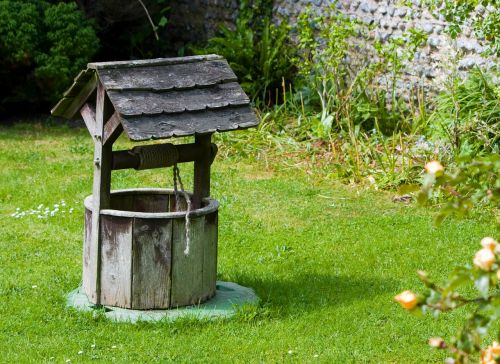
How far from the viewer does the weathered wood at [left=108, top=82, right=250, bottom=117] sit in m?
5.66

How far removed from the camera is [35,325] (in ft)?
19.2

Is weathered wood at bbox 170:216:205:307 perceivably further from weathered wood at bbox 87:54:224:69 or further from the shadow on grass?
weathered wood at bbox 87:54:224:69

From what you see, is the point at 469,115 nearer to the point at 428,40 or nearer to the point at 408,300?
the point at 428,40

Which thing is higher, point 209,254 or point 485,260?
point 485,260

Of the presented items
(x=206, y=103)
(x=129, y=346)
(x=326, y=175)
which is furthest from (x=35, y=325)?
(x=326, y=175)

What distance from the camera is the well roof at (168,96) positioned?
5660 mm

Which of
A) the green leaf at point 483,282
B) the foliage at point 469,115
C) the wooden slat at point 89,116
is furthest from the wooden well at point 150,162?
the foliage at point 469,115

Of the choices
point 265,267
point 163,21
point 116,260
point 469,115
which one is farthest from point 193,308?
point 163,21

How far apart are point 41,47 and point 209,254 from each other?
6.75m

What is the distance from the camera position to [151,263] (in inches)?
231

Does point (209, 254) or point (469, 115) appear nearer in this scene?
point (209, 254)

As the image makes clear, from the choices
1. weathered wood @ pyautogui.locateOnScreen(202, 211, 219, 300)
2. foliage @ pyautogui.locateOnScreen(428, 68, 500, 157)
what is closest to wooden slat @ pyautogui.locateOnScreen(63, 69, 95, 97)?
weathered wood @ pyautogui.locateOnScreen(202, 211, 219, 300)

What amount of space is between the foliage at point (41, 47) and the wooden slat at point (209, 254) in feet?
20.3

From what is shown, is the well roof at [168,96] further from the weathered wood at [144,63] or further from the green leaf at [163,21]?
the green leaf at [163,21]
